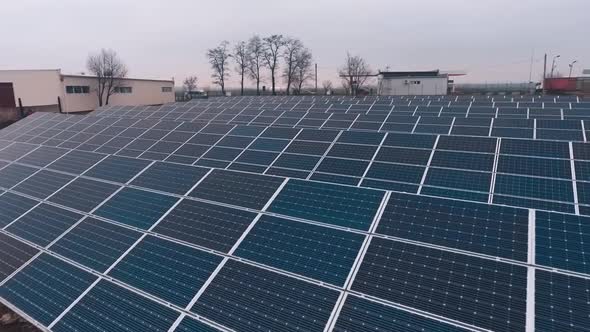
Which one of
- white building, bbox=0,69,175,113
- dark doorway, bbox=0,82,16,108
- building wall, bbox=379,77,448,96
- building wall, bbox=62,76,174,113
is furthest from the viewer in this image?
building wall, bbox=379,77,448,96

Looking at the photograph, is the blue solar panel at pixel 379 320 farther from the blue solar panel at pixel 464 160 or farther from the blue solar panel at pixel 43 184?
the blue solar panel at pixel 43 184

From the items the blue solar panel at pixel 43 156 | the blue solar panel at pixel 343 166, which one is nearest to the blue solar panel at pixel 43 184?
the blue solar panel at pixel 43 156

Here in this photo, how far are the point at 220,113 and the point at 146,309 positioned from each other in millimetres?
26000

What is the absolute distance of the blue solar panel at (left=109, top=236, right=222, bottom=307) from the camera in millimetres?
7219

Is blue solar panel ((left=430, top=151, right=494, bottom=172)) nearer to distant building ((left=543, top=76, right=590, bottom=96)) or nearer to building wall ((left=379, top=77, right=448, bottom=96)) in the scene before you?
building wall ((left=379, top=77, right=448, bottom=96))

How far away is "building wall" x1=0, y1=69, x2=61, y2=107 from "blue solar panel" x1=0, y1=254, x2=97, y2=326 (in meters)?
60.8

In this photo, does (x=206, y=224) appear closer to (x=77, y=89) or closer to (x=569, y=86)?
(x=77, y=89)

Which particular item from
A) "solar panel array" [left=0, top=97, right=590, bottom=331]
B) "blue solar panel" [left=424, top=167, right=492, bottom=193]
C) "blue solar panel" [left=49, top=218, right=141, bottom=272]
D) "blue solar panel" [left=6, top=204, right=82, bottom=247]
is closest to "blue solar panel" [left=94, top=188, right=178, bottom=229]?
"solar panel array" [left=0, top=97, right=590, bottom=331]

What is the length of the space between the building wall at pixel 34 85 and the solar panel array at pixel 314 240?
5347 cm

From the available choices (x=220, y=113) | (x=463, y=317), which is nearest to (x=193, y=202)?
(x=463, y=317)

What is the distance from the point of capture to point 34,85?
57969mm

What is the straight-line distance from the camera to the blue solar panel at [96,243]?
28.1ft

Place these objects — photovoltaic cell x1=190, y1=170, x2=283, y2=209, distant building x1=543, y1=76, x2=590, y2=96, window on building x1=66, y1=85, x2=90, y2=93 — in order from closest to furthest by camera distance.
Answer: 1. photovoltaic cell x1=190, y1=170, x2=283, y2=209
2. window on building x1=66, y1=85, x2=90, y2=93
3. distant building x1=543, y1=76, x2=590, y2=96

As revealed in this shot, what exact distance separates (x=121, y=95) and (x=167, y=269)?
77.0m
